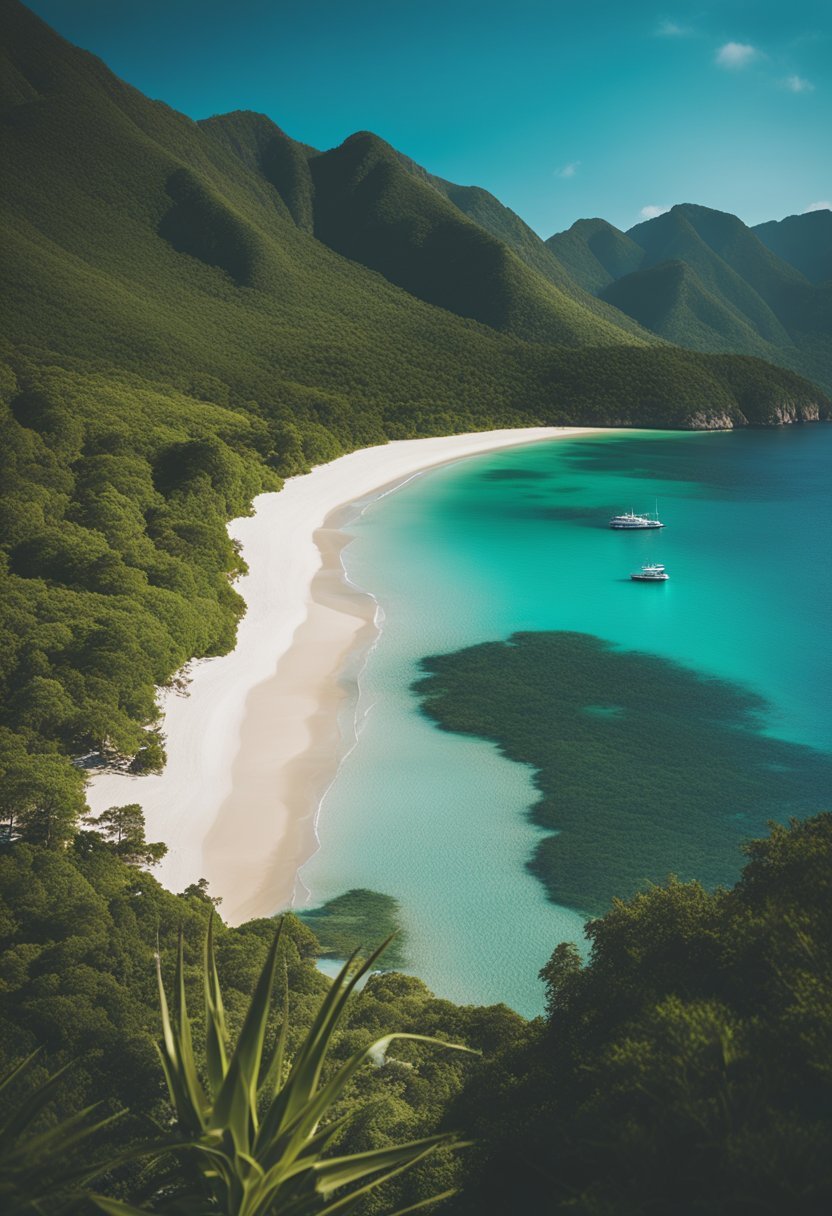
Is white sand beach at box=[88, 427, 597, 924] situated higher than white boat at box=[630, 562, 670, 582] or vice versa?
white boat at box=[630, 562, 670, 582]

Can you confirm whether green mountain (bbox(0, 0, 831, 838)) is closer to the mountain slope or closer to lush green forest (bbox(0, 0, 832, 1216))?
lush green forest (bbox(0, 0, 832, 1216))

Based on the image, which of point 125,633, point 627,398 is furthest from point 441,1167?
point 627,398

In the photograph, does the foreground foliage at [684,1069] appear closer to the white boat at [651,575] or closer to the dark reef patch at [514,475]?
the white boat at [651,575]

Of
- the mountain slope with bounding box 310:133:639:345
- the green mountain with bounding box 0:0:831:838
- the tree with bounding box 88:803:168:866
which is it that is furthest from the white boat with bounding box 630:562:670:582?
the mountain slope with bounding box 310:133:639:345

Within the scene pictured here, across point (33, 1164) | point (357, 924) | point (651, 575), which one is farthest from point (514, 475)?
point (33, 1164)

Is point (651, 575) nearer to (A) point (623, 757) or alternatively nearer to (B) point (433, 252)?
(A) point (623, 757)

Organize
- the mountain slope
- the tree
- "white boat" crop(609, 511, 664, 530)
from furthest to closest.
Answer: the mountain slope, "white boat" crop(609, 511, 664, 530), the tree
